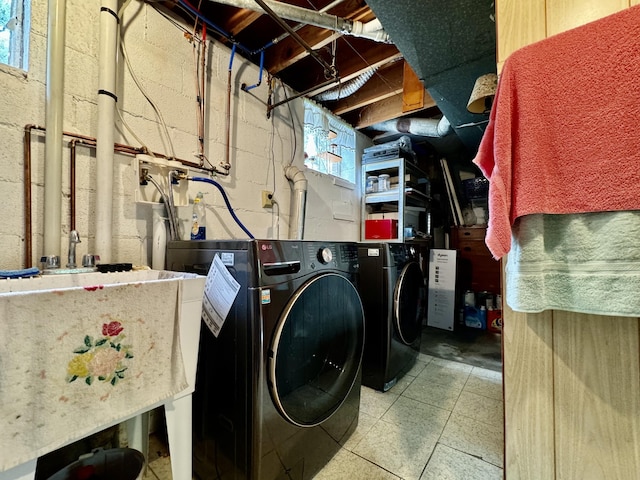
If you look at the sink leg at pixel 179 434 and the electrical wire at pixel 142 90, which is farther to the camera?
the electrical wire at pixel 142 90

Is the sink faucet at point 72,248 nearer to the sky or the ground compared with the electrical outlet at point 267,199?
nearer to the ground

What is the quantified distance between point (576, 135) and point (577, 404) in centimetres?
67

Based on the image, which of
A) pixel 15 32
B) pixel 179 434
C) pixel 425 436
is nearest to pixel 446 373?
pixel 425 436

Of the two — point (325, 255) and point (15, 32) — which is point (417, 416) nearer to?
point (325, 255)

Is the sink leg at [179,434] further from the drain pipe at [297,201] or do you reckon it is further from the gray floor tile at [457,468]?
the drain pipe at [297,201]

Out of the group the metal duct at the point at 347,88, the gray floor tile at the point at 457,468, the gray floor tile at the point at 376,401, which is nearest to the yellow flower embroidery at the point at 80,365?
the gray floor tile at the point at 457,468

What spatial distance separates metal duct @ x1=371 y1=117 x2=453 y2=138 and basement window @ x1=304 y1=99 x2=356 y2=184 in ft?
1.44

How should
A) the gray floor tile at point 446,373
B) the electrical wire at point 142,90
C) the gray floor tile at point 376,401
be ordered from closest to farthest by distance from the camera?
the electrical wire at point 142,90
the gray floor tile at point 376,401
the gray floor tile at point 446,373

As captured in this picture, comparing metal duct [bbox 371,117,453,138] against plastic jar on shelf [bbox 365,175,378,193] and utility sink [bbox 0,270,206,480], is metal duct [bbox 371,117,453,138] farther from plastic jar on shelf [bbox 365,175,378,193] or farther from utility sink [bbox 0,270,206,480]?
utility sink [bbox 0,270,206,480]

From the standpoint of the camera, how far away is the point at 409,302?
1.93m

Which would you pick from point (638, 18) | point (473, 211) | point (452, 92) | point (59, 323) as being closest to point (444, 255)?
point (473, 211)

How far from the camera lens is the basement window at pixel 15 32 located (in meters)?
1.03

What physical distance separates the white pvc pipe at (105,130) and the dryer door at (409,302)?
1592mm

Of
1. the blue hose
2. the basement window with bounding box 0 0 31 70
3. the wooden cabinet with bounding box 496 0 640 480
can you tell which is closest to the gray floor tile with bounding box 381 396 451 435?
the wooden cabinet with bounding box 496 0 640 480
